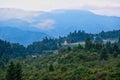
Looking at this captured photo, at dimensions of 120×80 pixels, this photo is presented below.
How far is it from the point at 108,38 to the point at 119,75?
117968mm

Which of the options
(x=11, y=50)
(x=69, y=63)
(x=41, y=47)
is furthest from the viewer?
(x=41, y=47)

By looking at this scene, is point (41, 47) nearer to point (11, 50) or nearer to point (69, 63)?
point (11, 50)

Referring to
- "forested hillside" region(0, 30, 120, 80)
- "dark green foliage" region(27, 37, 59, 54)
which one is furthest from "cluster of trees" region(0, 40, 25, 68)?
"dark green foliage" region(27, 37, 59, 54)

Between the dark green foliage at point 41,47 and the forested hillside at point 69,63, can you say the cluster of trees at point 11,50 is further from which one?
the dark green foliage at point 41,47

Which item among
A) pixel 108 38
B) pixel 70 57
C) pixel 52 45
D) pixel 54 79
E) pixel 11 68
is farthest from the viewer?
pixel 108 38

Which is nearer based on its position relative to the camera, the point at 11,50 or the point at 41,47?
the point at 11,50

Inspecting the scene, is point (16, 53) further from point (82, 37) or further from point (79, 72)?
point (79, 72)

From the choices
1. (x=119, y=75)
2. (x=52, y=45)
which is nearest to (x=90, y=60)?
(x=119, y=75)

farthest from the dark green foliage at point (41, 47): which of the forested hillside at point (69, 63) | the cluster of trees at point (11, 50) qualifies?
the cluster of trees at point (11, 50)

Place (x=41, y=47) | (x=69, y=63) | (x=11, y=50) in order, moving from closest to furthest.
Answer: (x=69, y=63), (x=11, y=50), (x=41, y=47)

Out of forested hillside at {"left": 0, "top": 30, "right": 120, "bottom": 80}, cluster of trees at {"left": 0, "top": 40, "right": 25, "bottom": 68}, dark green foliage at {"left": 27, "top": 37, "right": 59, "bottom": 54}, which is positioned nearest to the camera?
forested hillside at {"left": 0, "top": 30, "right": 120, "bottom": 80}

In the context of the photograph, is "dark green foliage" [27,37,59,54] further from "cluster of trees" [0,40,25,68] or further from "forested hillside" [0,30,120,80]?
"cluster of trees" [0,40,25,68]

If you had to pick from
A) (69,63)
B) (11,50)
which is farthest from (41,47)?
(69,63)

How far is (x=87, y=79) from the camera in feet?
160
